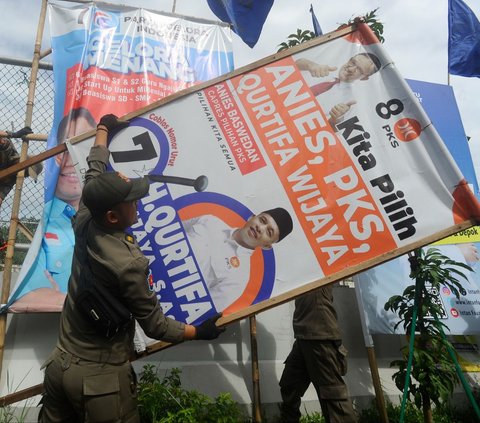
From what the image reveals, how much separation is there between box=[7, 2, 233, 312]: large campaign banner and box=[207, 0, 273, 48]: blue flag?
0.24 metres

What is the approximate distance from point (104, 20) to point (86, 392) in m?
3.31

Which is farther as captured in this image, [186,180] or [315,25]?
[315,25]

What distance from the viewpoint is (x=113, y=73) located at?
136 inches

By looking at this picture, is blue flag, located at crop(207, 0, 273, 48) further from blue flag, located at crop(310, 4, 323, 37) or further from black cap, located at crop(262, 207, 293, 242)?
black cap, located at crop(262, 207, 293, 242)

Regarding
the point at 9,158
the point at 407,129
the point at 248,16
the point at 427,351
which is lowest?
the point at 427,351

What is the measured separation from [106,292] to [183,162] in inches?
36.1

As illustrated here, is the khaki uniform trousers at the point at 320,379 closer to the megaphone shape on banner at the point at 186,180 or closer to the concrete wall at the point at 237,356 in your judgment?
the concrete wall at the point at 237,356

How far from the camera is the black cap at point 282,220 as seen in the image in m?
2.12

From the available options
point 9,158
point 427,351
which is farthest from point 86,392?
point 427,351

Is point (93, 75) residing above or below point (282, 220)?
above

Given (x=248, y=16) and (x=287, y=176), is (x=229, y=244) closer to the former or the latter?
(x=287, y=176)

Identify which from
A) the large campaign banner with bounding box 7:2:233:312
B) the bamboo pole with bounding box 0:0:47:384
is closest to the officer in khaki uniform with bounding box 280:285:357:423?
the large campaign banner with bounding box 7:2:233:312

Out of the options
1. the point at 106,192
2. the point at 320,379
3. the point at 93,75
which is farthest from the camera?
the point at 93,75

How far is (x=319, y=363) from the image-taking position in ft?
9.00
